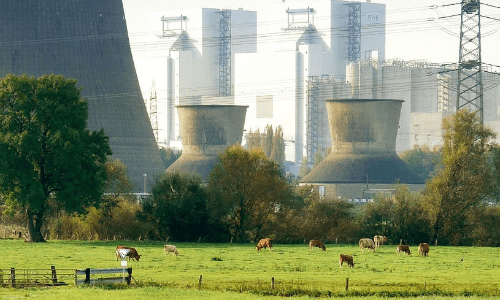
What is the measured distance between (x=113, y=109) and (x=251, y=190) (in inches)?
541

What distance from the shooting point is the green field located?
71.1ft

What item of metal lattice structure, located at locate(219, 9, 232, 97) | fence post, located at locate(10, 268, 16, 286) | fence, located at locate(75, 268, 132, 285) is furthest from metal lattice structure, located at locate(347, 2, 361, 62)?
fence post, located at locate(10, 268, 16, 286)

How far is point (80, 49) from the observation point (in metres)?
53.7

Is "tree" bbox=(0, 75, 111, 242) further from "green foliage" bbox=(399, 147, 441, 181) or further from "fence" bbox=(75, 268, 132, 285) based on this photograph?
"green foliage" bbox=(399, 147, 441, 181)

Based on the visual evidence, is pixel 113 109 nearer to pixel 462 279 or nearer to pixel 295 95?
pixel 462 279

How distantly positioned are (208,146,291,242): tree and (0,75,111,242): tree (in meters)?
5.92

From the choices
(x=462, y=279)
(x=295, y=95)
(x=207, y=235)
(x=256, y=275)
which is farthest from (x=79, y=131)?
(x=295, y=95)

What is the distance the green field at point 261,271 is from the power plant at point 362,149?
4711 cm

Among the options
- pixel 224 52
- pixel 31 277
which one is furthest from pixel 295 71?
pixel 31 277

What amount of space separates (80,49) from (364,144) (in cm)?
3759

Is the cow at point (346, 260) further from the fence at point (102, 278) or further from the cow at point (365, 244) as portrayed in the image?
the fence at point (102, 278)

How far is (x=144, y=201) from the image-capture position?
145ft

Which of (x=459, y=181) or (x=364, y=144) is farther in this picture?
(x=364, y=144)

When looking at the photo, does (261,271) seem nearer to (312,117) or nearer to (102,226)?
(102,226)
